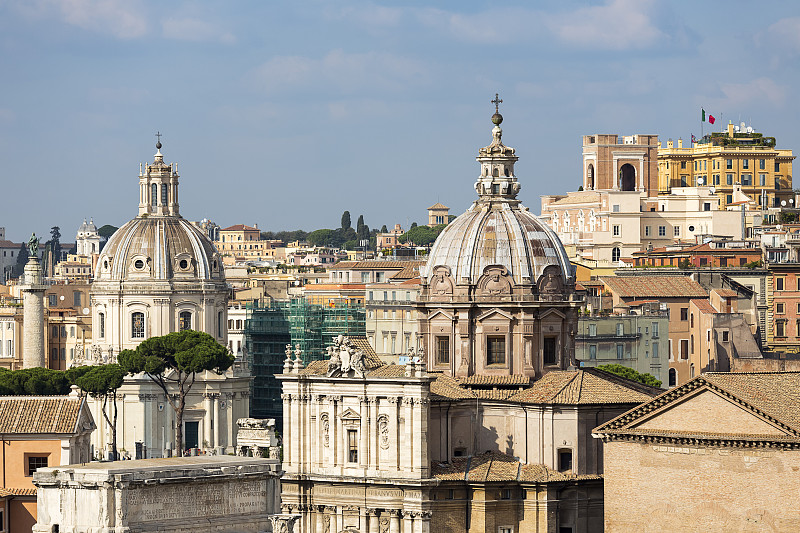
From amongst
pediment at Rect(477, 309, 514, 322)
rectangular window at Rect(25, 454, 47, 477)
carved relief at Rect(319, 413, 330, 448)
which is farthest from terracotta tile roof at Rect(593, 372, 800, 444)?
rectangular window at Rect(25, 454, 47, 477)

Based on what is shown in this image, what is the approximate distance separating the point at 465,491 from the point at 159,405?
45.8 metres

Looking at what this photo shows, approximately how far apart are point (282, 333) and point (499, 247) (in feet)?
158

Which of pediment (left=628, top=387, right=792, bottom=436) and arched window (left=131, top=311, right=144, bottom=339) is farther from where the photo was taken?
arched window (left=131, top=311, right=144, bottom=339)

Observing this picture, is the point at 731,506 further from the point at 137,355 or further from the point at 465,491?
the point at 137,355

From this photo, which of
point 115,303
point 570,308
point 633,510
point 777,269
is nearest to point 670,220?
point 777,269

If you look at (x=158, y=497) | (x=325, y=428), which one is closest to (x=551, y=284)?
(x=325, y=428)

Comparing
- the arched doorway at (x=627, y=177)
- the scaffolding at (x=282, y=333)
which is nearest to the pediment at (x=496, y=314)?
the scaffolding at (x=282, y=333)

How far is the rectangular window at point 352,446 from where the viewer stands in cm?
7444

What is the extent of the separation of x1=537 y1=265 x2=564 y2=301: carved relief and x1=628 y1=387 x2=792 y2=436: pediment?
9.23m

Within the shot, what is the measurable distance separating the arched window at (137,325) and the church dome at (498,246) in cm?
4367

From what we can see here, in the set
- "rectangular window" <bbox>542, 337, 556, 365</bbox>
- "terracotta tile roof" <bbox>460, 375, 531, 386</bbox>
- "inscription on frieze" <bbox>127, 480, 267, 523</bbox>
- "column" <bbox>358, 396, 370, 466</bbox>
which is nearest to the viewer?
"inscription on frieze" <bbox>127, 480, 267, 523</bbox>

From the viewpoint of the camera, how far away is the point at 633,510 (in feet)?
227

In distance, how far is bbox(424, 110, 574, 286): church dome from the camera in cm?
7806

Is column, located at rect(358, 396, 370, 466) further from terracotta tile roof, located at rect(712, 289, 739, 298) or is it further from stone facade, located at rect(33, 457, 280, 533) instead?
terracotta tile roof, located at rect(712, 289, 739, 298)
